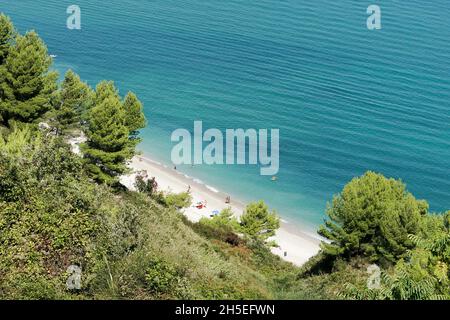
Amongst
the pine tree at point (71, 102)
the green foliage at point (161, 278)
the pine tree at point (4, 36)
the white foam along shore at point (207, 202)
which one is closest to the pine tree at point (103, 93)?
the pine tree at point (71, 102)

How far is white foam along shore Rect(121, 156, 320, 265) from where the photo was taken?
51722mm

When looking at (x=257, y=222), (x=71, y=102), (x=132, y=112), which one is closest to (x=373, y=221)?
(x=257, y=222)

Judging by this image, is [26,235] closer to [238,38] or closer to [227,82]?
[227,82]

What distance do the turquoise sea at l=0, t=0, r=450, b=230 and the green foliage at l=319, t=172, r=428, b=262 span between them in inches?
1090

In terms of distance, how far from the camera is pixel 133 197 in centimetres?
3444

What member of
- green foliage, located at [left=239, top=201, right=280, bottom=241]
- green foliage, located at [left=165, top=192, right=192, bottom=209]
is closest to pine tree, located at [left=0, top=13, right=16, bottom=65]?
green foliage, located at [left=165, top=192, right=192, bottom=209]

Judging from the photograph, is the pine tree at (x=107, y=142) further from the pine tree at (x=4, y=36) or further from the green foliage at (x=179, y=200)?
the green foliage at (x=179, y=200)

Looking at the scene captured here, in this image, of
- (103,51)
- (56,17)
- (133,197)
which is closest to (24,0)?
(56,17)

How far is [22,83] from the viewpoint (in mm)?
36750

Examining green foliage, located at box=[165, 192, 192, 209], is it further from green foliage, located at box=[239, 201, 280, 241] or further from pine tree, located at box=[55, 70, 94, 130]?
pine tree, located at box=[55, 70, 94, 130]

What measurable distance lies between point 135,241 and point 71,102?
2931 cm

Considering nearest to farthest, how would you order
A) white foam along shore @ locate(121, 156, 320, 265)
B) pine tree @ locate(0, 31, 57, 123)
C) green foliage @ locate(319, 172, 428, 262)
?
green foliage @ locate(319, 172, 428, 262), pine tree @ locate(0, 31, 57, 123), white foam along shore @ locate(121, 156, 320, 265)

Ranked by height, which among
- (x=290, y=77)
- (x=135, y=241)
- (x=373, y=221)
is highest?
(x=290, y=77)

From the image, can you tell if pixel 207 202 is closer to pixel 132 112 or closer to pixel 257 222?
pixel 257 222
